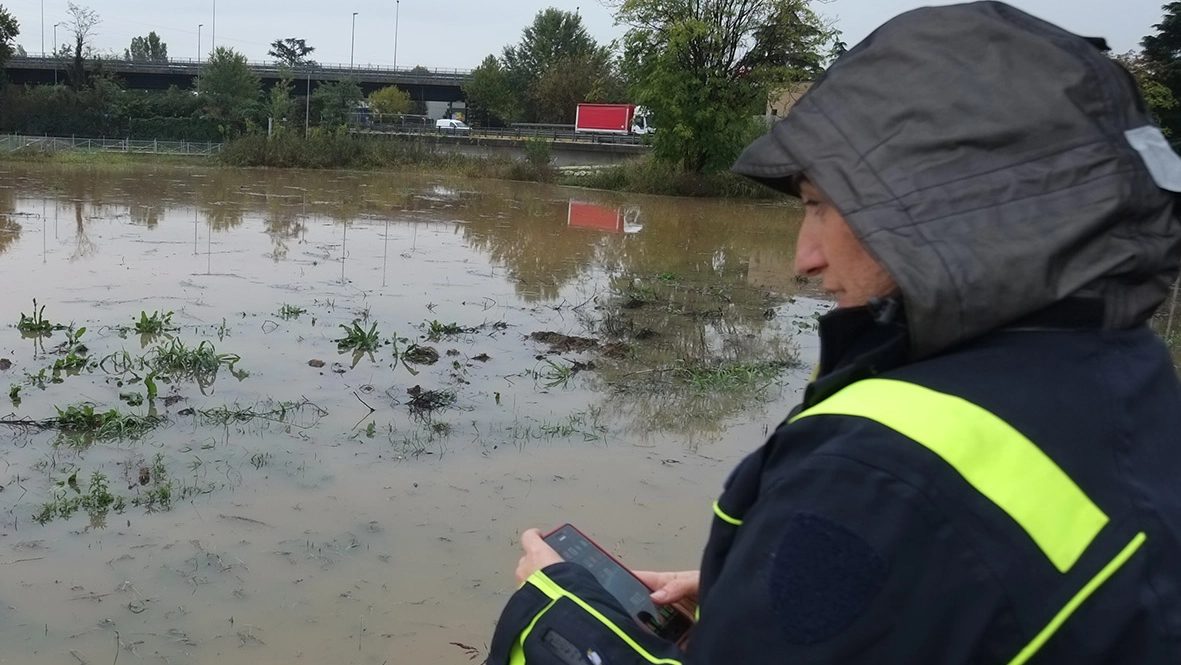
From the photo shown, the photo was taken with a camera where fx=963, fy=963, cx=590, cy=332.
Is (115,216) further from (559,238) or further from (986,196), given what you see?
(986,196)

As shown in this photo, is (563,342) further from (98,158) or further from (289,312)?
(98,158)

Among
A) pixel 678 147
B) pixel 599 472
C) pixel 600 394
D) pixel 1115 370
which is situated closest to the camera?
pixel 1115 370

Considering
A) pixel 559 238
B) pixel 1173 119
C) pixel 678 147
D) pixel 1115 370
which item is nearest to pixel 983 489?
pixel 1115 370

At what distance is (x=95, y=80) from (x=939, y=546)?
58543mm

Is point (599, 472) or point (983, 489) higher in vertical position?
point (983, 489)

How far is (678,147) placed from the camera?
31.1 m

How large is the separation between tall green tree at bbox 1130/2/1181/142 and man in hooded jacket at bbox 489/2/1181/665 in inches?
1216

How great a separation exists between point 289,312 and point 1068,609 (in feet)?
29.4

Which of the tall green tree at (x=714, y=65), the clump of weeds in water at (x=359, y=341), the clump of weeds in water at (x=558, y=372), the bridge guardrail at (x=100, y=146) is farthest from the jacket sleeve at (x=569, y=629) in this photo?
the bridge guardrail at (x=100, y=146)

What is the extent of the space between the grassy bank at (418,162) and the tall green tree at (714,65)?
3.40 ft

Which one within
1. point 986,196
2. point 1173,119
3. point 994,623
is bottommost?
point 994,623

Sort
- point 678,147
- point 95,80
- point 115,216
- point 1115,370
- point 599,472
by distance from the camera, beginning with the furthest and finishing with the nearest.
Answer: point 95,80 < point 678,147 < point 115,216 < point 599,472 < point 1115,370

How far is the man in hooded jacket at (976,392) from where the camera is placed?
1.07 metres

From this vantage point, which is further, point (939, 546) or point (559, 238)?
point (559, 238)
